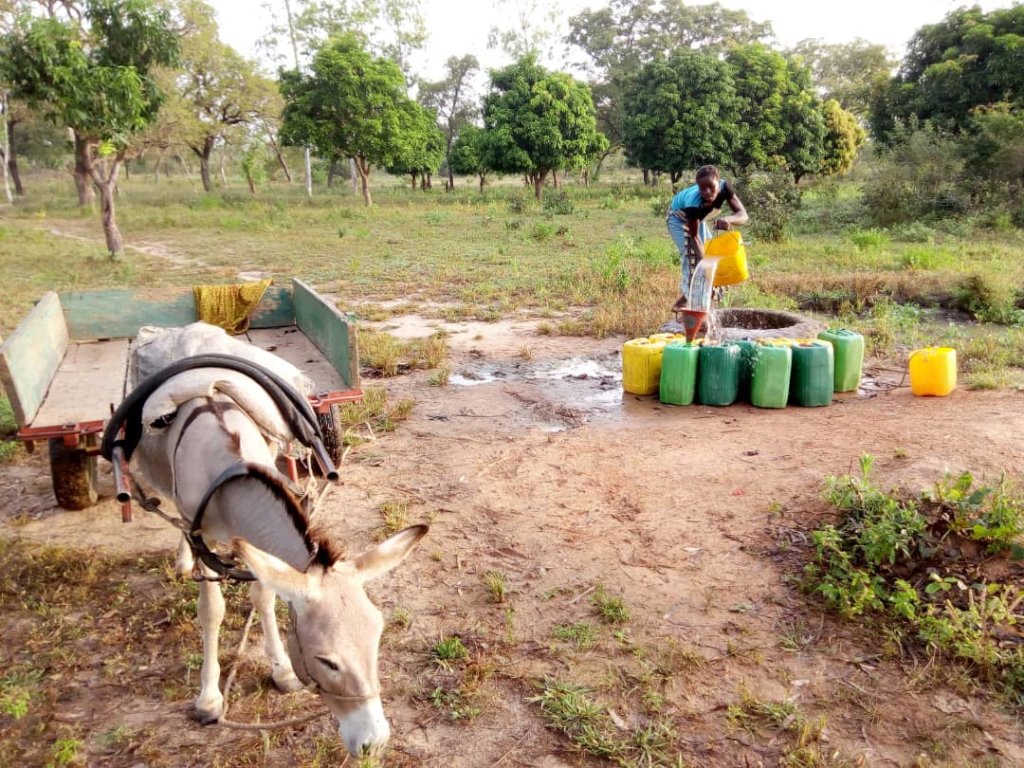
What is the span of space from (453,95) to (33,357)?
43.0m

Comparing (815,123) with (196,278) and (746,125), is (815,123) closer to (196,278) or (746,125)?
(746,125)

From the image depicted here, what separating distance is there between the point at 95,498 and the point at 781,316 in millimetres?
6800

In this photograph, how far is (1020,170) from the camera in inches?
663

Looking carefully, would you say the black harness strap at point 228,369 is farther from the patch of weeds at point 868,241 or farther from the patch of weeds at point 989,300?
the patch of weeds at point 868,241

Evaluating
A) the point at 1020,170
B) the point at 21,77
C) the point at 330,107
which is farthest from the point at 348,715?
the point at 330,107

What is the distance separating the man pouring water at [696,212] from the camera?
6.94 meters

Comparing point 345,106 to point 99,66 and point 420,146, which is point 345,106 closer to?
point 420,146

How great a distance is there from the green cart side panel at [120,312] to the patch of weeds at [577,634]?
4.53 metres

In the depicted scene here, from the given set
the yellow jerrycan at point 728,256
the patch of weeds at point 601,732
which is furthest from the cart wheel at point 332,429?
the yellow jerrycan at point 728,256

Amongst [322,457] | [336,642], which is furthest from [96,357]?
[336,642]

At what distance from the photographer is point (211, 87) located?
29703 mm

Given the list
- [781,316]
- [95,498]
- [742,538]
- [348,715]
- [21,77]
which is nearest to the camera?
[348,715]

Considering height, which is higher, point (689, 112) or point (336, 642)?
point (689, 112)

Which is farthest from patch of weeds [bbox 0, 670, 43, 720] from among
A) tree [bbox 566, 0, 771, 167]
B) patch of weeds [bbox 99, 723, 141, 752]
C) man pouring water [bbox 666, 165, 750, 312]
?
tree [bbox 566, 0, 771, 167]
